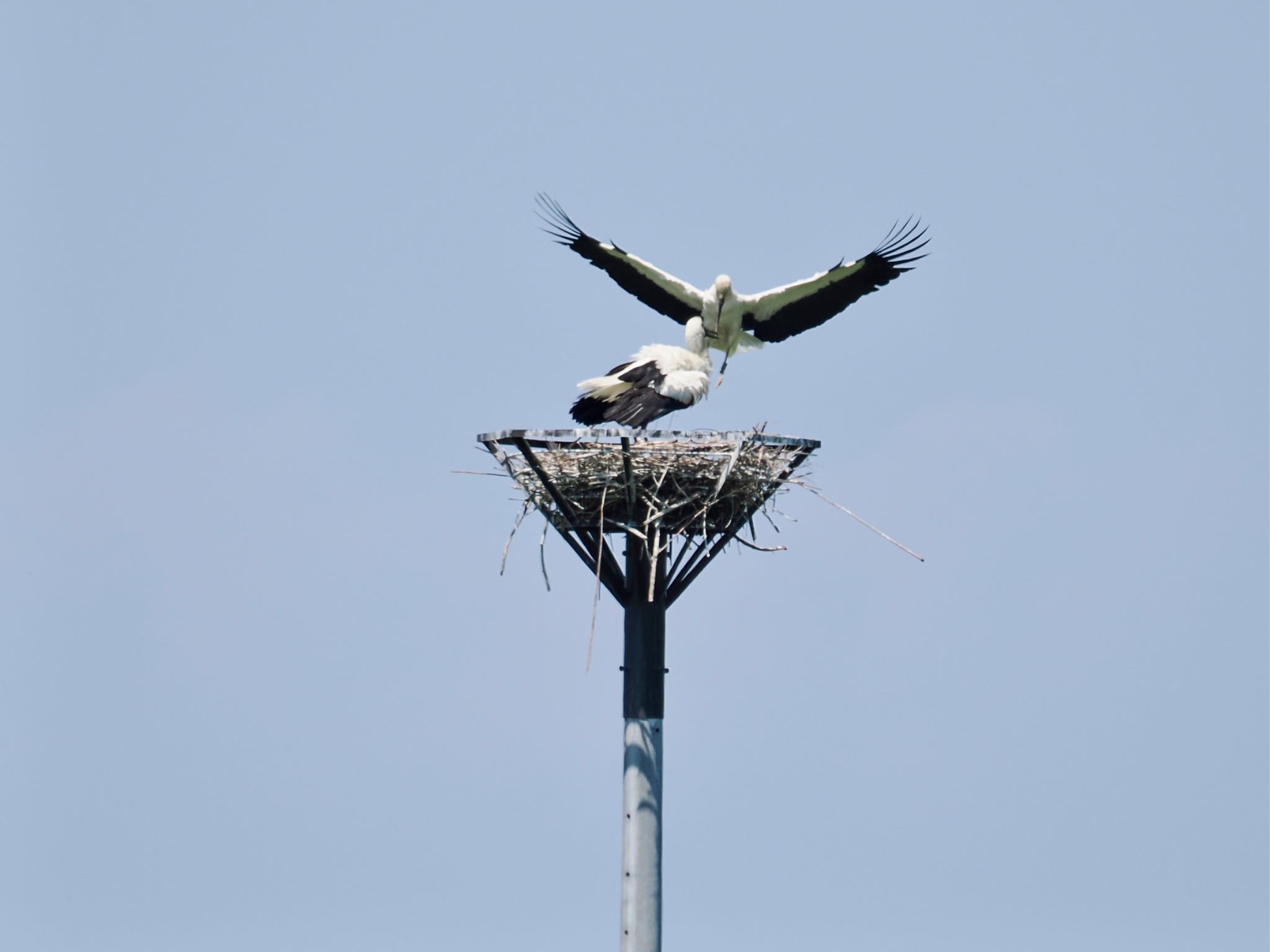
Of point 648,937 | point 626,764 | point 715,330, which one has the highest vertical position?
point 715,330

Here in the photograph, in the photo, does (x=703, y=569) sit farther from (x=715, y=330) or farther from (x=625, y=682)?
(x=715, y=330)

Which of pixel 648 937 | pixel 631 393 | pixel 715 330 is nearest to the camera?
pixel 648 937

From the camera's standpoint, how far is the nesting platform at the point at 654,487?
683 inches

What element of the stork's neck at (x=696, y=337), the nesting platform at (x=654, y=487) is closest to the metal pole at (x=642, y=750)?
the nesting platform at (x=654, y=487)

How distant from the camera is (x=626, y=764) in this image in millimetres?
17391

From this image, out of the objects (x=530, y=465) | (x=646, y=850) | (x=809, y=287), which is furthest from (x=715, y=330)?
(x=646, y=850)

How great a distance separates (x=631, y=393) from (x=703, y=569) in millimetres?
1745

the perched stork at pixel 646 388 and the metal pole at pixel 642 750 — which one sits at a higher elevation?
the perched stork at pixel 646 388

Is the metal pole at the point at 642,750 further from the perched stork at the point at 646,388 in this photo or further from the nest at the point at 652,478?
the perched stork at the point at 646,388

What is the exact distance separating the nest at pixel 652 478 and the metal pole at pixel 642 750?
367mm

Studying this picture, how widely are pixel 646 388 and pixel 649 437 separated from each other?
1.45 meters

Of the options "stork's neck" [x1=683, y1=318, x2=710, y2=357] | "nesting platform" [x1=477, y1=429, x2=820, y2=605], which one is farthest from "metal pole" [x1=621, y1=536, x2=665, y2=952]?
"stork's neck" [x1=683, y1=318, x2=710, y2=357]

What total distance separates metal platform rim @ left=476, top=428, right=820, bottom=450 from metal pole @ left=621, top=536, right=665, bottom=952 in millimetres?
991

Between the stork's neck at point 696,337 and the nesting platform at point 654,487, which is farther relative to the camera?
the stork's neck at point 696,337
